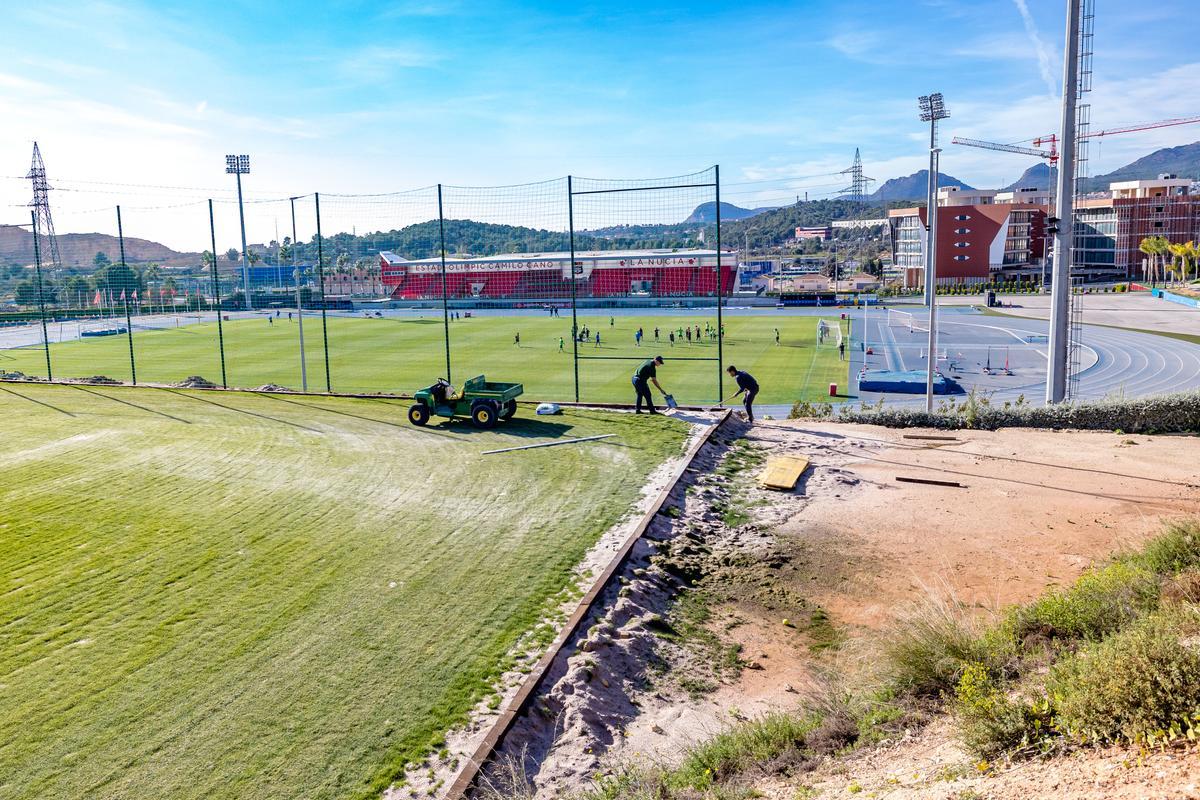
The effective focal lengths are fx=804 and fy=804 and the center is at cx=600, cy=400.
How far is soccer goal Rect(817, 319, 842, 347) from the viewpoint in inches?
2216

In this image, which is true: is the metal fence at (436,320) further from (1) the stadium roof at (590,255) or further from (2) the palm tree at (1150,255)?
(2) the palm tree at (1150,255)

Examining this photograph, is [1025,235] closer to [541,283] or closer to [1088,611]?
[541,283]

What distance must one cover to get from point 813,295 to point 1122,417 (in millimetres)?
69770

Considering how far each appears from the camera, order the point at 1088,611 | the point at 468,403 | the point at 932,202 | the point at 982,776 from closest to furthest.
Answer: the point at 982,776, the point at 1088,611, the point at 468,403, the point at 932,202

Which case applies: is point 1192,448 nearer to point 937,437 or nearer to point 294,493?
point 937,437

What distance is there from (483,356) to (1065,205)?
123ft

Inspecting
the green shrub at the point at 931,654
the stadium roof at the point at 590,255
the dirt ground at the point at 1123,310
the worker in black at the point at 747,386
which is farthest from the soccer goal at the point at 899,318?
the green shrub at the point at 931,654

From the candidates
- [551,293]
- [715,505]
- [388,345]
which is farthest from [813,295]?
[715,505]

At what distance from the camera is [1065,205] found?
22078 millimetres

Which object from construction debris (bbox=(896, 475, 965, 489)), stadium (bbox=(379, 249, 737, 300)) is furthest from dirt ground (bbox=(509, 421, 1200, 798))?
stadium (bbox=(379, 249, 737, 300))

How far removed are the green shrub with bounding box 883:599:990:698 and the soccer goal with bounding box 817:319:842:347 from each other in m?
44.5

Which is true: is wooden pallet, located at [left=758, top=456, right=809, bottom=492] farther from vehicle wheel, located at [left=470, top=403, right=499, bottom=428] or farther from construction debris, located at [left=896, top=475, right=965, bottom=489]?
vehicle wheel, located at [left=470, top=403, right=499, bottom=428]

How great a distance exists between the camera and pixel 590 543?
42.0ft

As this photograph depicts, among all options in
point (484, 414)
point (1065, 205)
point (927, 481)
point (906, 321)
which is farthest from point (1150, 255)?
point (484, 414)
